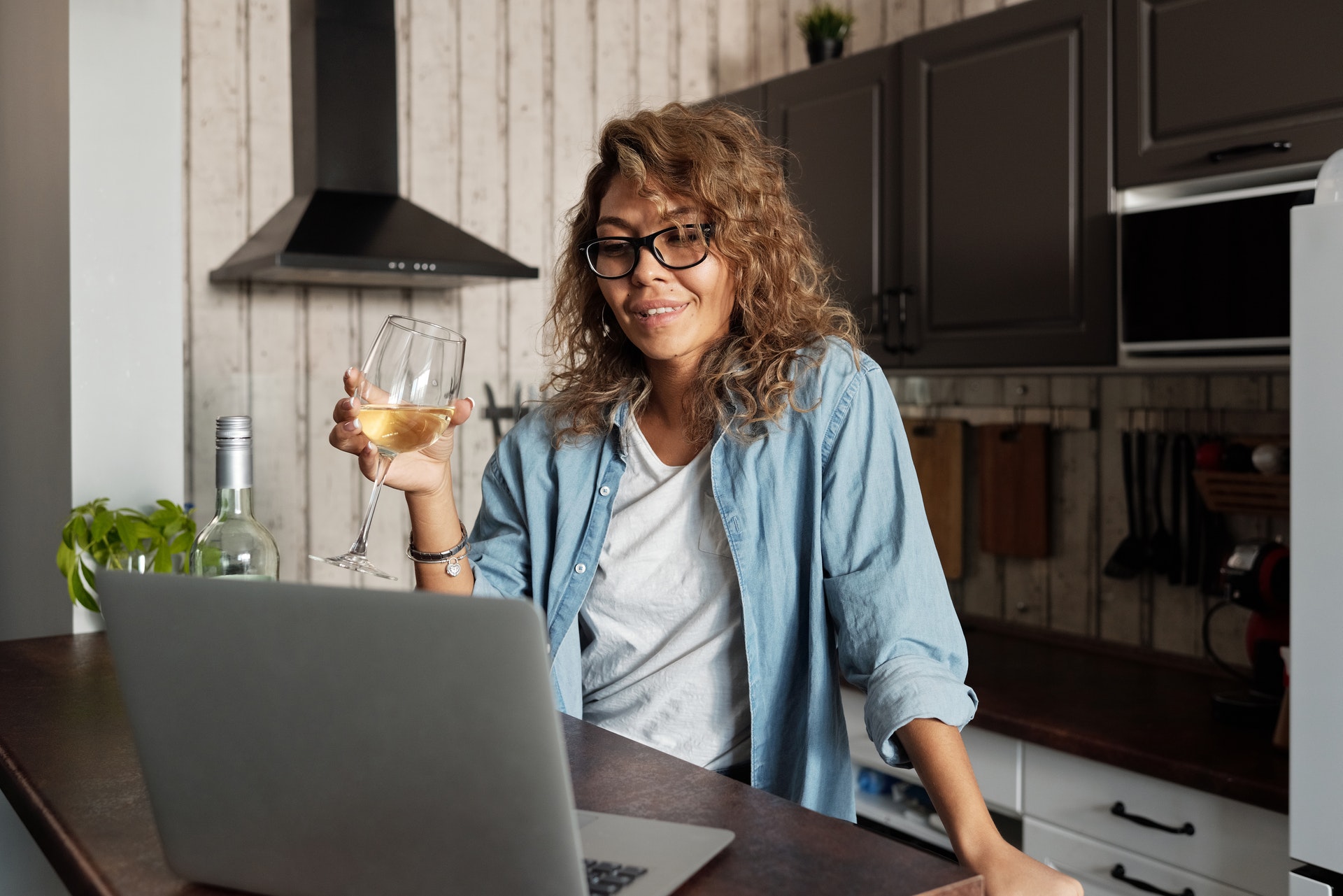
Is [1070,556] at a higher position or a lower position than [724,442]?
lower

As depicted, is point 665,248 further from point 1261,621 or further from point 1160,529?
point 1160,529

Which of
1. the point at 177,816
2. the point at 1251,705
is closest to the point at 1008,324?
the point at 1251,705

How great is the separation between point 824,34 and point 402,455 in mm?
2261

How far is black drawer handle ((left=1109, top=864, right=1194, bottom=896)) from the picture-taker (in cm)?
187

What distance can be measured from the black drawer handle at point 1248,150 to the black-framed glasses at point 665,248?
1.17 m

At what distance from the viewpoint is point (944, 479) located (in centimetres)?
292

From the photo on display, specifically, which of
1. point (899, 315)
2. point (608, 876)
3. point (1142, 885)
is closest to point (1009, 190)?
point (899, 315)

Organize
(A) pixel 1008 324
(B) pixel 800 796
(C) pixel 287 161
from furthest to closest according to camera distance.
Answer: (C) pixel 287 161 < (A) pixel 1008 324 < (B) pixel 800 796

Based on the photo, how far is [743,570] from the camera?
1.18 meters

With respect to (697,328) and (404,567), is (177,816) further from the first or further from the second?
(404,567)

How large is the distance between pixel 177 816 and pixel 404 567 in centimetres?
250

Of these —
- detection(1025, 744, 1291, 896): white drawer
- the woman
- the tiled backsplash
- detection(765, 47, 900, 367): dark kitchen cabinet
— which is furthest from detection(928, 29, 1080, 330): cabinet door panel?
the woman

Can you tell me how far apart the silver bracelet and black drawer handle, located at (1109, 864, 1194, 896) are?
1.34 m

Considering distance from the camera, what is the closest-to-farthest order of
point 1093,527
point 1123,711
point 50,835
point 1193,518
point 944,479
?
1. point 50,835
2. point 1123,711
3. point 1193,518
4. point 1093,527
5. point 944,479
